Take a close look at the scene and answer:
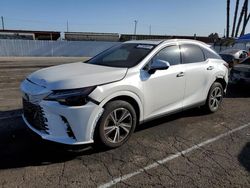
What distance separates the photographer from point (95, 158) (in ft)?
11.8

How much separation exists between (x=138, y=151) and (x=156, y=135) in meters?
0.74

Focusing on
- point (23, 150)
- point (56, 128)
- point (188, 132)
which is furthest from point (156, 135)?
point (23, 150)

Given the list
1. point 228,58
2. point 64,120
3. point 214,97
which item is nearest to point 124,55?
point 64,120

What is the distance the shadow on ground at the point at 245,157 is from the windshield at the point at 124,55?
217 cm

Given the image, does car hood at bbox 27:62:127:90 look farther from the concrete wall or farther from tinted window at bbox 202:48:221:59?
the concrete wall

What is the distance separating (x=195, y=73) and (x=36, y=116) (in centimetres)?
313

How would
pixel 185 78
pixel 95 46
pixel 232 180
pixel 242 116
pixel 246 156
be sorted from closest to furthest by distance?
1. pixel 232 180
2. pixel 246 156
3. pixel 185 78
4. pixel 242 116
5. pixel 95 46

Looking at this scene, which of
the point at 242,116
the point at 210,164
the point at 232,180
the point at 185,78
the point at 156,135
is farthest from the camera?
the point at 242,116

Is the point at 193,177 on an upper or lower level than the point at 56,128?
lower

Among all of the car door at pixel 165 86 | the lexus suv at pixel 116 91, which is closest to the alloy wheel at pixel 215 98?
the lexus suv at pixel 116 91

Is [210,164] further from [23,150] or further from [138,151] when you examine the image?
[23,150]

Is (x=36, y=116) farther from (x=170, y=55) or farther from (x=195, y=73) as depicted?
(x=195, y=73)

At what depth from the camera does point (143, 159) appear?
360 centimetres

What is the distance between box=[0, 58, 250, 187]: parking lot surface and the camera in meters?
3.08
